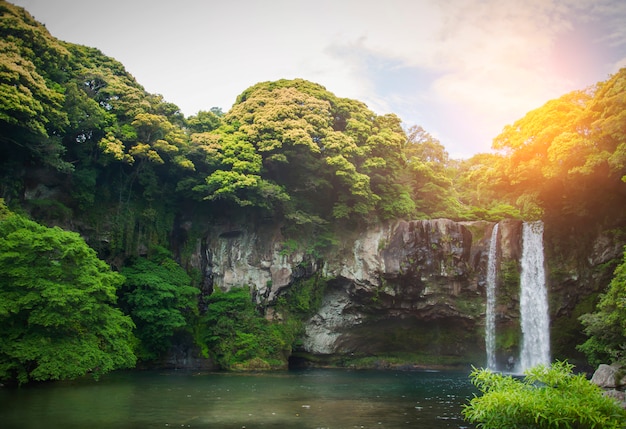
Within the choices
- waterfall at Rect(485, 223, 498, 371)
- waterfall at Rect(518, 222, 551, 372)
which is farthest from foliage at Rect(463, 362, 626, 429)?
waterfall at Rect(485, 223, 498, 371)

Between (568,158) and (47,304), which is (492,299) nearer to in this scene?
(568,158)

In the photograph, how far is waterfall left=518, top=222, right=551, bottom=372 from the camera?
25656mm

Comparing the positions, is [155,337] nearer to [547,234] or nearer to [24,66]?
[24,66]

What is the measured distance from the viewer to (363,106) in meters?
31.3

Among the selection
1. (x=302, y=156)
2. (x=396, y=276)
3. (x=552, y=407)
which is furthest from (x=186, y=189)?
(x=552, y=407)

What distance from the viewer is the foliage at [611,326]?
17.3m

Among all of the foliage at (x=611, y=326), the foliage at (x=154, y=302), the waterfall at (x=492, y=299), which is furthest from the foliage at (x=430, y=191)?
the foliage at (x=154, y=302)

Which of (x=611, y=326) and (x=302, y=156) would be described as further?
(x=302, y=156)

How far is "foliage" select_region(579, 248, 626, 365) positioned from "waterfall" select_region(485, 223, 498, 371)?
321 inches

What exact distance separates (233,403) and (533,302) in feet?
60.8

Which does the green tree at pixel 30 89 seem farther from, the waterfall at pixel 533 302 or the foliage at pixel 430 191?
the waterfall at pixel 533 302

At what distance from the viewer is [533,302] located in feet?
86.7

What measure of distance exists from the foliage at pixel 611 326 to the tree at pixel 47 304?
56.6ft

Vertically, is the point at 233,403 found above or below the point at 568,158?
below
